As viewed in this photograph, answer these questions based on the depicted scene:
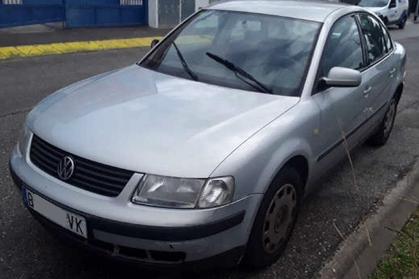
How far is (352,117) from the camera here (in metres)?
3.81

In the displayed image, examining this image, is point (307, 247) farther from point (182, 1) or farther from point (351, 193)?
point (182, 1)

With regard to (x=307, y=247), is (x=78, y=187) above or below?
above

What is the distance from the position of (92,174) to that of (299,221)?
1763mm

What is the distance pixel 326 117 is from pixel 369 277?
108 centimetres

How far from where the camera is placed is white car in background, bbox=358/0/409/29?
2109cm

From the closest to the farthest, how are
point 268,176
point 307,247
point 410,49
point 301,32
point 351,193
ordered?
point 268,176, point 307,247, point 301,32, point 351,193, point 410,49

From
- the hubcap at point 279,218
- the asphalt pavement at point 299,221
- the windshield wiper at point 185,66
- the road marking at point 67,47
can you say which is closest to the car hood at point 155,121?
the windshield wiper at point 185,66

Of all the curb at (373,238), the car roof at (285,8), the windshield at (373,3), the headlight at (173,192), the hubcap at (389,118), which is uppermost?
the car roof at (285,8)

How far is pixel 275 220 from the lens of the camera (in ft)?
9.58

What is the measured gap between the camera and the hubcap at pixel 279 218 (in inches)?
112

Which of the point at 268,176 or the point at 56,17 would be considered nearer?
the point at 268,176

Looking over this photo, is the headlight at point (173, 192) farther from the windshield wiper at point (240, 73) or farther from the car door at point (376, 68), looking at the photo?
the car door at point (376, 68)

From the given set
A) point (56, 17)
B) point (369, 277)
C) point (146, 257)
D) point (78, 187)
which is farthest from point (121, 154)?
point (56, 17)

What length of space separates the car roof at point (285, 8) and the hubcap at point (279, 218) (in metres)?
1.47
